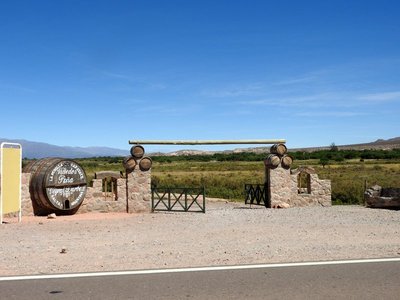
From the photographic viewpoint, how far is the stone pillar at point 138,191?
19.0 metres

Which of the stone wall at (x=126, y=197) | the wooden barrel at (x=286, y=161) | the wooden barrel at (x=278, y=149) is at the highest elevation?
the wooden barrel at (x=278, y=149)

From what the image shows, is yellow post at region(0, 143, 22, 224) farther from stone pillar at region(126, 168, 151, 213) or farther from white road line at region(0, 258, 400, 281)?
white road line at region(0, 258, 400, 281)

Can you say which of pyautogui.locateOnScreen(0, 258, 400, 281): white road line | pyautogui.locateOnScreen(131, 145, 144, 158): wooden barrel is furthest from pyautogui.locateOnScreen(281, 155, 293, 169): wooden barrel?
pyautogui.locateOnScreen(0, 258, 400, 281): white road line

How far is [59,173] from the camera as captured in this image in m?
→ 18.0

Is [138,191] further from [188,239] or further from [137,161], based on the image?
[188,239]

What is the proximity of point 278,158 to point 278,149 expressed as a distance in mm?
380

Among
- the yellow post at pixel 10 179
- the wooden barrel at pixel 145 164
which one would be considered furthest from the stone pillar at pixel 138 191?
the yellow post at pixel 10 179

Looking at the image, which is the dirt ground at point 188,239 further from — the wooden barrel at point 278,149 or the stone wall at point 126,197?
the wooden barrel at point 278,149

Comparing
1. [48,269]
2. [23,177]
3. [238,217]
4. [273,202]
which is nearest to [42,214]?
[23,177]

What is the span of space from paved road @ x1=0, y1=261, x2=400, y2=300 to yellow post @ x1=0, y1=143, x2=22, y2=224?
26.7ft

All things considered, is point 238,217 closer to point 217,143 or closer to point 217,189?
point 217,143

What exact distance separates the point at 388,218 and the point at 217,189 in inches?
785

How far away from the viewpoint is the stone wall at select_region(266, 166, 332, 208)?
20406mm

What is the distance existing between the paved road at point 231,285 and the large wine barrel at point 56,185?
1062cm
